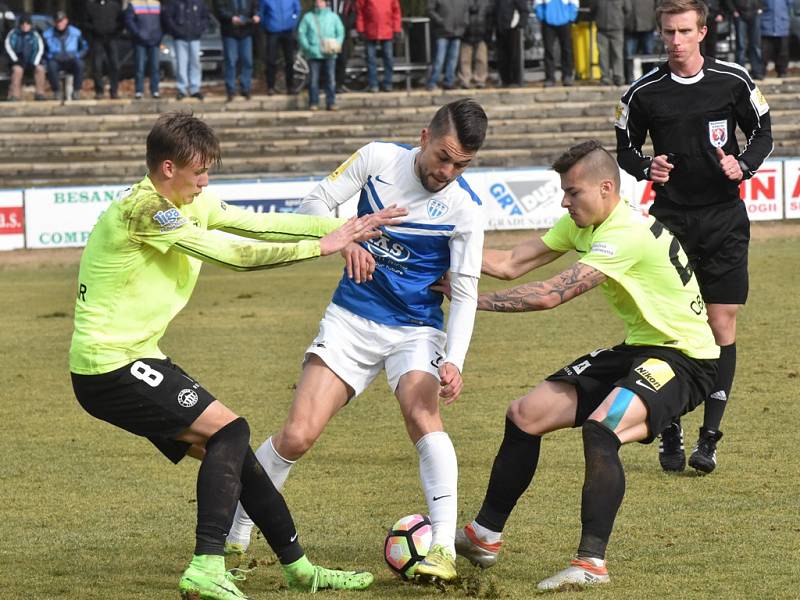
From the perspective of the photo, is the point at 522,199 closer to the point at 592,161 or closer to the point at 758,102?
the point at 758,102

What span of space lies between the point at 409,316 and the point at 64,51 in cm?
2281

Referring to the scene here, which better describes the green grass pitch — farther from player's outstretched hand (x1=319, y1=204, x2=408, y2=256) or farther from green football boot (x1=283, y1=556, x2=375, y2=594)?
player's outstretched hand (x1=319, y1=204, x2=408, y2=256)

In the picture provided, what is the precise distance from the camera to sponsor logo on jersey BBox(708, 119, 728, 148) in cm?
820

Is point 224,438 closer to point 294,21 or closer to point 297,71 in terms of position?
point 294,21

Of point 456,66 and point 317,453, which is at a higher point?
point 456,66

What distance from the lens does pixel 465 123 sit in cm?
602

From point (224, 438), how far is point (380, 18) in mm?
21263

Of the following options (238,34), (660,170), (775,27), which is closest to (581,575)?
(660,170)

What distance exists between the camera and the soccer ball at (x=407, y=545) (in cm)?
609

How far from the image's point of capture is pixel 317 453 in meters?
9.06

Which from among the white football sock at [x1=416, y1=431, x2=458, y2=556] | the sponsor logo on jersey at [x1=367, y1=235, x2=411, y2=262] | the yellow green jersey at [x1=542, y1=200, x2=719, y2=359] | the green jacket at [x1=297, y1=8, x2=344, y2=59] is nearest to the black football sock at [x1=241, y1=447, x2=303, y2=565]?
the white football sock at [x1=416, y1=431, x2=458, y2=556]

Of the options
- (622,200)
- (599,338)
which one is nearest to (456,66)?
(599,338)

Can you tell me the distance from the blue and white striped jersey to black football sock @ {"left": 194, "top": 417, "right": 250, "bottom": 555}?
1.08 metres

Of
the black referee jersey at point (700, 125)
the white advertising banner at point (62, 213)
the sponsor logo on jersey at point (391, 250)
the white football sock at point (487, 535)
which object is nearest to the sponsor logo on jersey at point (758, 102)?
the black referee jersey at point (700, 125)
